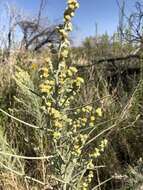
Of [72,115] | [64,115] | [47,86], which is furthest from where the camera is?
[72,115]

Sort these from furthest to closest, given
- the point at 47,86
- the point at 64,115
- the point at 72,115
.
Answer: the point at 72,115 → the point at 64,115 → the point at 47,86

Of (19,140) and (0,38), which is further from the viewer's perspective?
(0,38)

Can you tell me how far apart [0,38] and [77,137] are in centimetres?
545

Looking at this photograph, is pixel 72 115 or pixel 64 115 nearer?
pixel 64 115

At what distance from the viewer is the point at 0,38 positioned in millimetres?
8492

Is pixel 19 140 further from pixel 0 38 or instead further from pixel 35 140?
pixel 0 38

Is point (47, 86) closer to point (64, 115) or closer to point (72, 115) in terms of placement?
point (64, 115)

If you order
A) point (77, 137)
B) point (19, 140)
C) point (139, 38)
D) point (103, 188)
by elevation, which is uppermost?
point (139, 38)

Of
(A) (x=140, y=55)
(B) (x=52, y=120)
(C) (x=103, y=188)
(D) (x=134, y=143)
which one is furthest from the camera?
(A) (x=140, y=55)

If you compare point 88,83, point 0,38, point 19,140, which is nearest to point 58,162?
point 19,140

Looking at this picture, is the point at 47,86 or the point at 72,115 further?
the point at 72,115

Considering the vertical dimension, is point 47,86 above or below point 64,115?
above

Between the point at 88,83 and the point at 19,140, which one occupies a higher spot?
the point at 88,83

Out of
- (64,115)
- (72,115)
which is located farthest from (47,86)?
(72,115)
